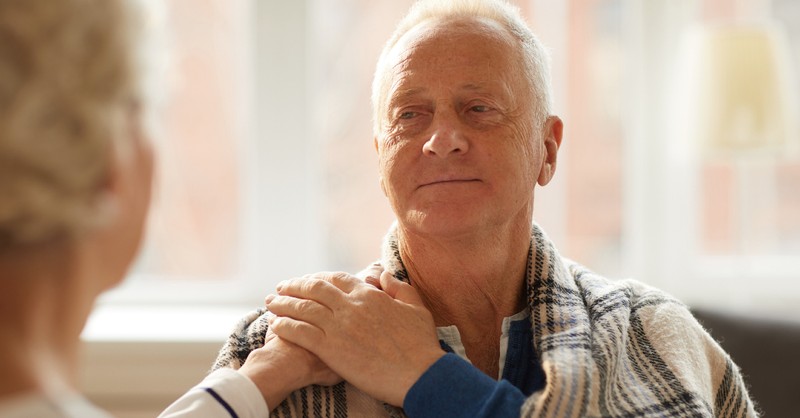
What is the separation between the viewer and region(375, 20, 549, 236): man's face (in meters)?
1.50

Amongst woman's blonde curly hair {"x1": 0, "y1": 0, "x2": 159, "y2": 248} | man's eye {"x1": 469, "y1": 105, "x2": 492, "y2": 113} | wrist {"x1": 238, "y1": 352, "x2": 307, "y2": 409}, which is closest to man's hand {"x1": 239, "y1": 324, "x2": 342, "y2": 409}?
wrist {"x1": 238, "y1": 352, "x2": 307, "y2": 409}

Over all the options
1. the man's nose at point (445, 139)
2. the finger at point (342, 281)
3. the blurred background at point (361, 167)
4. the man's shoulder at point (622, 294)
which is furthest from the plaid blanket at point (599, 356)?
the blurred background at point (361, 167)

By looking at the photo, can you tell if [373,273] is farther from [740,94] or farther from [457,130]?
[740,94]

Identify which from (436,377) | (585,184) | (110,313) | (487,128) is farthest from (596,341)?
(110,313)

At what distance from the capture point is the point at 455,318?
159cm

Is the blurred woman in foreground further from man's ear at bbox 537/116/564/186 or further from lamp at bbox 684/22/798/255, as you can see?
lamp at bbox 684/22/798/255

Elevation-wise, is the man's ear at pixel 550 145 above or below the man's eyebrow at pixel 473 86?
below

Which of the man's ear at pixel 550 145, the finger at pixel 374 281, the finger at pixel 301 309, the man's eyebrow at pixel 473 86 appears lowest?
the finger at pixel 301 309

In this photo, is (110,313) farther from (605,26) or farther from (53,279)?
(53,279)

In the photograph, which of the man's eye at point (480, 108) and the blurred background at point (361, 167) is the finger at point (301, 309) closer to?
the man's eye at point (480, 108)

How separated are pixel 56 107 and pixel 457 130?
86 centimetres

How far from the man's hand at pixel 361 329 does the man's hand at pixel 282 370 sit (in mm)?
17

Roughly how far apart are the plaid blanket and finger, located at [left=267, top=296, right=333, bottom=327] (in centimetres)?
6

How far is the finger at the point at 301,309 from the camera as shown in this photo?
4.78ft
